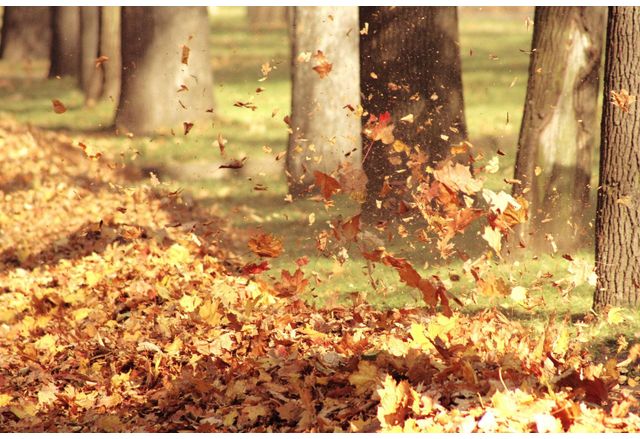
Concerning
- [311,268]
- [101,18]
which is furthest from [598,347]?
[101,18]

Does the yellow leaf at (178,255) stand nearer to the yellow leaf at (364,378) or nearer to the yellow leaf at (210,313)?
the yellow leaf at (210,313)

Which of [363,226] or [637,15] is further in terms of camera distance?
[363,226]

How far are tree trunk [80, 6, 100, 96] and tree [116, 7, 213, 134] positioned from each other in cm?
428

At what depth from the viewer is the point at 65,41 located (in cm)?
2181

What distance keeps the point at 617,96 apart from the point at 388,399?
8.94 feet

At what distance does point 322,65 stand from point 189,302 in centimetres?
439

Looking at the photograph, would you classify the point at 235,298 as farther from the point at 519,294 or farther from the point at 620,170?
the point at 620,170

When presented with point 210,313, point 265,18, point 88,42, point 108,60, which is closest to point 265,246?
point 210,313

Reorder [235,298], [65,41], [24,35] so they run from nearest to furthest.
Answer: [235,298]
[65,41]
[24,35]

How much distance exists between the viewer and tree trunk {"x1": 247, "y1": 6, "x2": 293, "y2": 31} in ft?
121

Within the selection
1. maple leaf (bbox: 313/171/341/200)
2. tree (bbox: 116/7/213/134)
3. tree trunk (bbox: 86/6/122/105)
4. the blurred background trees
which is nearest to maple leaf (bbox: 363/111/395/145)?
the blurred background trees

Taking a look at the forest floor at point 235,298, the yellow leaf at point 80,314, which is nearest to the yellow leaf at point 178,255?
the forest floor at point 235,298

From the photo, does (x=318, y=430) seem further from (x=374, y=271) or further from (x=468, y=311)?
(x=374, y=271)

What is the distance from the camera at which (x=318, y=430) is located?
4.86 metres
